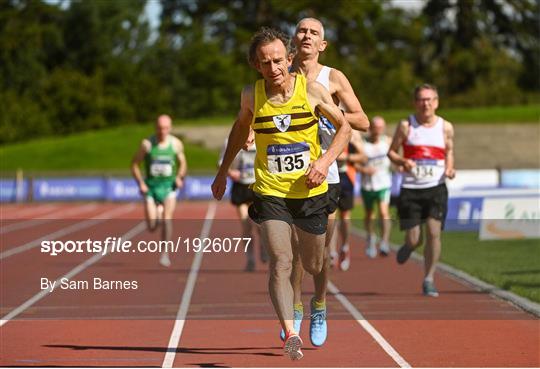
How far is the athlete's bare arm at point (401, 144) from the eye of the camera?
12539mm

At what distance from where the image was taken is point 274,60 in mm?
7547

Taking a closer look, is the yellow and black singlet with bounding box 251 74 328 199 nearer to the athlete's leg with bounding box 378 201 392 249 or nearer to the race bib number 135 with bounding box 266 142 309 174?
the race bib number 135 with bounding box 266 142 309 174

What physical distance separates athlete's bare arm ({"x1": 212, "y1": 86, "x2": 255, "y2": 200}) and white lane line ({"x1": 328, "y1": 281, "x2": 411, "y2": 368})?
5.23 ft

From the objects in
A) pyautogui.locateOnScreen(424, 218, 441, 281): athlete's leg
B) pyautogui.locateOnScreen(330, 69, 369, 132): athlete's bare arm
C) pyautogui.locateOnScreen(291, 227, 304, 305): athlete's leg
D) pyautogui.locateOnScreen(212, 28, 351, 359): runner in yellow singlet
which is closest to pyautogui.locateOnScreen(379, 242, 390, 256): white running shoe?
pyautogui.locateOnScreen(424, 218, 441, 281): athlete's leg

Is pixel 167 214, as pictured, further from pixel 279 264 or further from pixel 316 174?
pixel 316 174

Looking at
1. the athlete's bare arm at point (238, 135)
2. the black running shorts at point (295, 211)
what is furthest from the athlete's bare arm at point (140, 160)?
the black running shorts at point (295, 211)

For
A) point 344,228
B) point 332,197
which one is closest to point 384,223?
point 344,228

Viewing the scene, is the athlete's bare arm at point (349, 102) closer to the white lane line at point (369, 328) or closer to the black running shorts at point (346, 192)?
the white lane line at point (369, 328)

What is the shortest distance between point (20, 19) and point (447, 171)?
68.7 m

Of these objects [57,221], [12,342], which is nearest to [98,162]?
[57,221]

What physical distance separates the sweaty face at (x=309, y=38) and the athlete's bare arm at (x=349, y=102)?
9.6 inches

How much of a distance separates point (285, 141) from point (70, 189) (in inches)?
1394

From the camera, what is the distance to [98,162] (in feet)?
184

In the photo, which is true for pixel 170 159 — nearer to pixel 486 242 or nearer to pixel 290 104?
pixel 486 242
